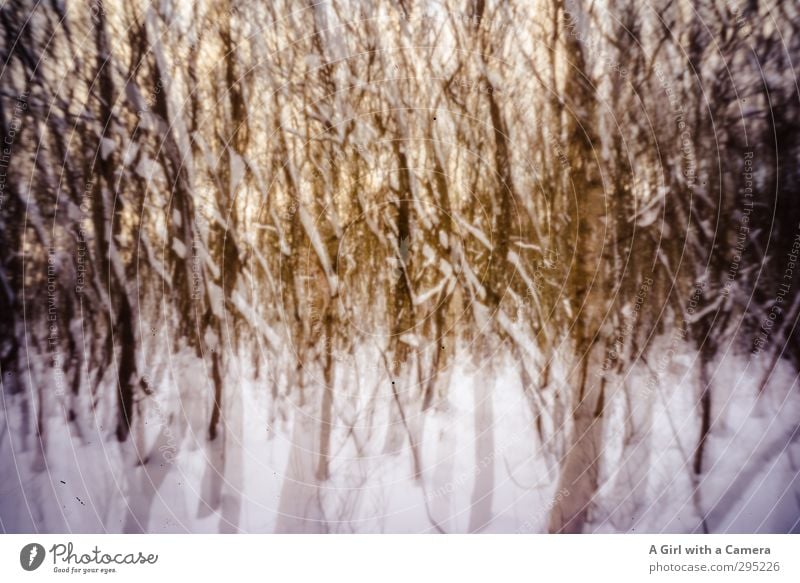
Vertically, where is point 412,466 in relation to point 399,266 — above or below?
below

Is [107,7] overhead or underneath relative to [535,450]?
overhead

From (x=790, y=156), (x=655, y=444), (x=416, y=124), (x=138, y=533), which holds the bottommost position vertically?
(x=138, y=533)

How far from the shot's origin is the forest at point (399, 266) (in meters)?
0.82

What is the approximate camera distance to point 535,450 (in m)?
0.85

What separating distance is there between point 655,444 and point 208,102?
1136mm

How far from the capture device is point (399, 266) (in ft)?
2.74

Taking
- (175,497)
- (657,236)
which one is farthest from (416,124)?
(175,497)

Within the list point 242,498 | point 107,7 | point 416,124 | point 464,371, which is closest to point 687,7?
point 416,124

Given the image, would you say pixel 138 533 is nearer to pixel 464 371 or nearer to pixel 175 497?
pixel 175 497

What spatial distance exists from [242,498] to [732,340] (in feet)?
3.43

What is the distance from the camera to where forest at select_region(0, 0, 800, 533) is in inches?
32.4

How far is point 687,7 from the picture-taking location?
2.68ft

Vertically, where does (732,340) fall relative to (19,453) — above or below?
above

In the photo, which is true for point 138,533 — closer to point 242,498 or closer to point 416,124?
point 242,498
